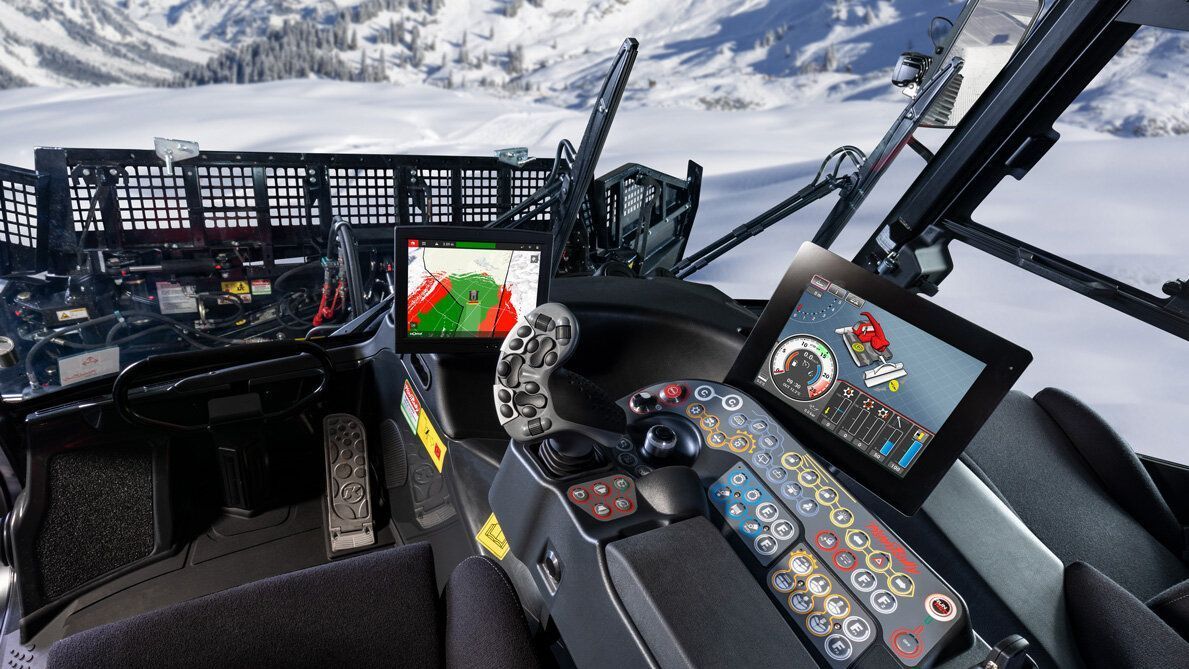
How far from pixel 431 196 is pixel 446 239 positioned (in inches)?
33.3

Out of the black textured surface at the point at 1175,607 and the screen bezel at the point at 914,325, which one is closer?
the screen bezel at the point at 914,325

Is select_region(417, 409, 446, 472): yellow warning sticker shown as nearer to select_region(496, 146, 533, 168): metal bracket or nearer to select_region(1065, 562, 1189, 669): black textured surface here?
select_region(496, 146, 533, 168): metal bracket

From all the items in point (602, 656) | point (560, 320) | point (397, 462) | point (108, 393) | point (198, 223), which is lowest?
point (397, 462)

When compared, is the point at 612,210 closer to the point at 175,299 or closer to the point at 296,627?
the point at 175,299

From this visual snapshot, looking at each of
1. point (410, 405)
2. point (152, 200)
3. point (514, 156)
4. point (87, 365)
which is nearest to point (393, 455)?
point (410, 405)

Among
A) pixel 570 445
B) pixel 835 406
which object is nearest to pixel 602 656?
pixel 570 445

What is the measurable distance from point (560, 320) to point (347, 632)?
556 millimetres

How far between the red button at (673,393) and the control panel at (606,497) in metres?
0.24

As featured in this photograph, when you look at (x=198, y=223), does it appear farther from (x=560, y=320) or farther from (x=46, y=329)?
(x=560, y=320)

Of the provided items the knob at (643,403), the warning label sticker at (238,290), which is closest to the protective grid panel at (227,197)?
the warning label sticker at (238,290)

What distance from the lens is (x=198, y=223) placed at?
1.87 metres

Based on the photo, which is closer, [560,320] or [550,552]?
[550,552]

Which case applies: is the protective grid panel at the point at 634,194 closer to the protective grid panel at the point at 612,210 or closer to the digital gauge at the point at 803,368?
the protective grid panel at the point at 612,210

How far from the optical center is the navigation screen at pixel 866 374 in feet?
3.18
